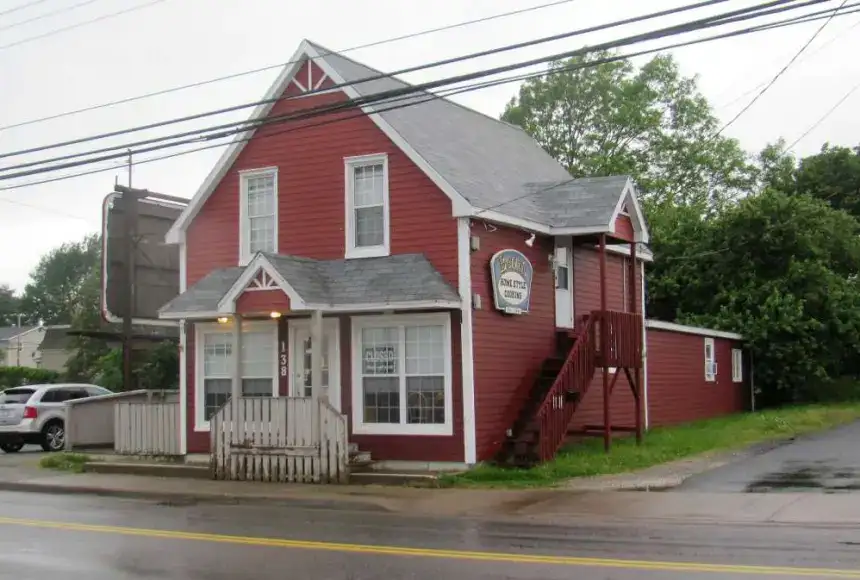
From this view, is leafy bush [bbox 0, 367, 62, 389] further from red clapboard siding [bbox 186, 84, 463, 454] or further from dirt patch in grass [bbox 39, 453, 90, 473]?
red clapboard siding [bbox 186, 84, 463, 454]

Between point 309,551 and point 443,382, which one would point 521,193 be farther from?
point 309,551

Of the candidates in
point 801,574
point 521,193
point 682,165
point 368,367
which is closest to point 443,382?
point 368,367

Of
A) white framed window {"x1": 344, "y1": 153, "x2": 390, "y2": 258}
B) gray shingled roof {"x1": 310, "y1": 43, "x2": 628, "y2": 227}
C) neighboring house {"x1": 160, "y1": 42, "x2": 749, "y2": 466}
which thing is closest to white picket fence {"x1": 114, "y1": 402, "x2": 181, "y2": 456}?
neighboring house {"x1": 160, "y1": 42, "x2": 749, "y2": 466}

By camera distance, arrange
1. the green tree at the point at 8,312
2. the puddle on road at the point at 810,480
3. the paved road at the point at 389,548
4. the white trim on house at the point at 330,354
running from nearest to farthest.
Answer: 1. the paved road at the point at 389,548
2. the puddle on road at the point at 810,480
3. the white trim on house at the point at 330,354
4. the green tree at the point at 8,312

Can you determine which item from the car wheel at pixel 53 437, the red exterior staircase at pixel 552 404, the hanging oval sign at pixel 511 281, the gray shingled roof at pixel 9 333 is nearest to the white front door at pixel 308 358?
the hanging oval sign at pixel 511 281

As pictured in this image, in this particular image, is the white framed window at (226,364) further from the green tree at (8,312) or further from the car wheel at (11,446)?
the green tree at (8,312)

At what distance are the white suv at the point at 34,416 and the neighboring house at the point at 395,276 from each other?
706 centimetres

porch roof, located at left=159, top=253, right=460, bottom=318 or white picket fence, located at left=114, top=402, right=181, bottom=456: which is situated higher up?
porch roof, located at left=159, top=253, right=460, bottom=318

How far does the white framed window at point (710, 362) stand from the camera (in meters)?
28.6

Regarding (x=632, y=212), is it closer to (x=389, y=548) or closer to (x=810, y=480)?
(x=810, y=480)

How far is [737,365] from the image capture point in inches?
1235

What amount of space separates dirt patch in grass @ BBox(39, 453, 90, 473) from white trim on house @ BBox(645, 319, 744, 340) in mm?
13024

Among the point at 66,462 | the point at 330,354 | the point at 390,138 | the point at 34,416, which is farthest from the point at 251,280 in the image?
the point at 34,416

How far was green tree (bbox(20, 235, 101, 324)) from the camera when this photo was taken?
397 ft
